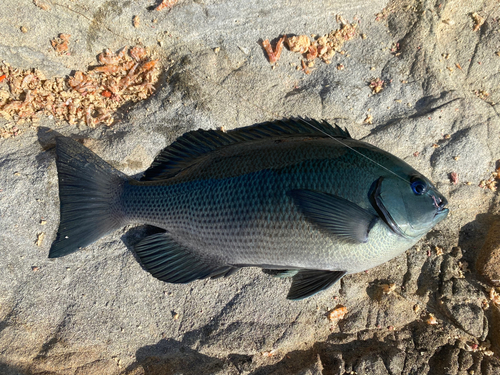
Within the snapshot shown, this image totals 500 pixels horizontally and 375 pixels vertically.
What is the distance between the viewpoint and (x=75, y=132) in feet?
11.1

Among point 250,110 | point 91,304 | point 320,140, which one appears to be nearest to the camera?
point 320,140

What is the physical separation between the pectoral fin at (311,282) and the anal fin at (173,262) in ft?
1.86

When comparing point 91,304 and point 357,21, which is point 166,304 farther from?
point 357,21

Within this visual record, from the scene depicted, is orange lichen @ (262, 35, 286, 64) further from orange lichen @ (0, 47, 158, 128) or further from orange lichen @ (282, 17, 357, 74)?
orange lichen @ (0, 47, 158, 128)

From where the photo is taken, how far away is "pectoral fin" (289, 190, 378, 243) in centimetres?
253

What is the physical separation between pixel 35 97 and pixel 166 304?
8.07 ft

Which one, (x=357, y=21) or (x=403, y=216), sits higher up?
(x=357, y=21)

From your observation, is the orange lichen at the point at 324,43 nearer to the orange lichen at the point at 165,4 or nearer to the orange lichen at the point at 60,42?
the orange lichen at the point at 165,4

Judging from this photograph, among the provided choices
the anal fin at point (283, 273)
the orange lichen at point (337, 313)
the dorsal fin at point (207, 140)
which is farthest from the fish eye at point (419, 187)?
the orange lichen at point (337, 313)

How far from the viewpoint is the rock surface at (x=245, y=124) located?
309 cm

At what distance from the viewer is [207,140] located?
3.15 meters

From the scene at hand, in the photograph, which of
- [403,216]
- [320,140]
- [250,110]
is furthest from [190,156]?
[403,216]

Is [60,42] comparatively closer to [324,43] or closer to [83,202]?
[83,202]

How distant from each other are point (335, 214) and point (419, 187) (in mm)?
714
